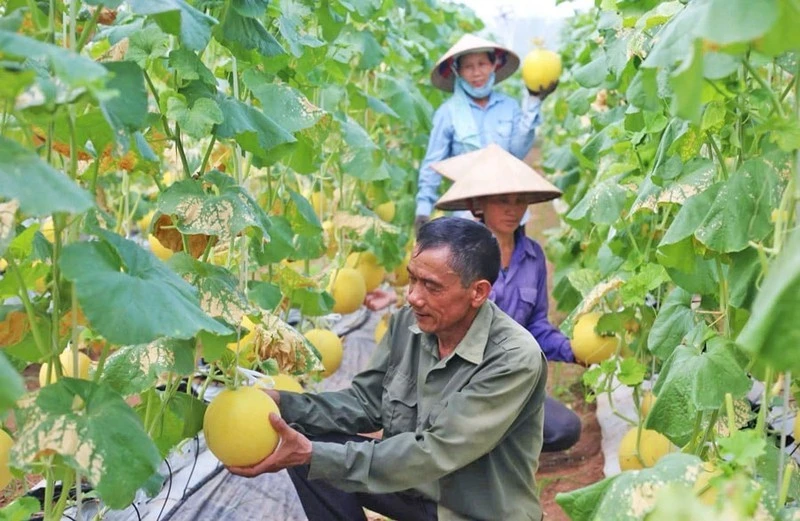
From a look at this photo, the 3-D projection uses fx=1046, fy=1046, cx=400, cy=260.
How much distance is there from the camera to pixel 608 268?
3730mm

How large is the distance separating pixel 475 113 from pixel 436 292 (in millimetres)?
3142

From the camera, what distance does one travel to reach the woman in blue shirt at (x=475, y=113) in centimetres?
561

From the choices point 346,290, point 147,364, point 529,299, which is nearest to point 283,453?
point 147,364

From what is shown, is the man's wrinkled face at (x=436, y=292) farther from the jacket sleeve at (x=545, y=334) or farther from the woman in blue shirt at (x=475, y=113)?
the woman in blue shirt at (x=475, y=113)

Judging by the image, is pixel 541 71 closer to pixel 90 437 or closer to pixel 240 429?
pixel 240 429

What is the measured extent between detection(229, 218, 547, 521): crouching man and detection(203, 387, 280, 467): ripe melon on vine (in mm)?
31

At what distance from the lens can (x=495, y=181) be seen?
4090 millimetres

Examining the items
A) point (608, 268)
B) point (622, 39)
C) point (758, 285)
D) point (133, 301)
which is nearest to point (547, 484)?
point (608, 268)

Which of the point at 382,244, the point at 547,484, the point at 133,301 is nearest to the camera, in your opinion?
the point at 133,301

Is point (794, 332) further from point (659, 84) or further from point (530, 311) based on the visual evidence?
point (530, 311)

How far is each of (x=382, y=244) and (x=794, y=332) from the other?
363cm

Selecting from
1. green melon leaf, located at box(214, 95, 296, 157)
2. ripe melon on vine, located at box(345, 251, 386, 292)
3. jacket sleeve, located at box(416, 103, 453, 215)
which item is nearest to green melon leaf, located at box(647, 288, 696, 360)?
green melon leaf, located at box(214, 95, 296, 157)

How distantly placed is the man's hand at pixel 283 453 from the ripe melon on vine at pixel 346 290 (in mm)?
1969

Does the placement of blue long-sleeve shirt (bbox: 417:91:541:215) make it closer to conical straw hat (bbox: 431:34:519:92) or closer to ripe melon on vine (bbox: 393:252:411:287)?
conical straw hat (bbox: 431:34:519:92)
